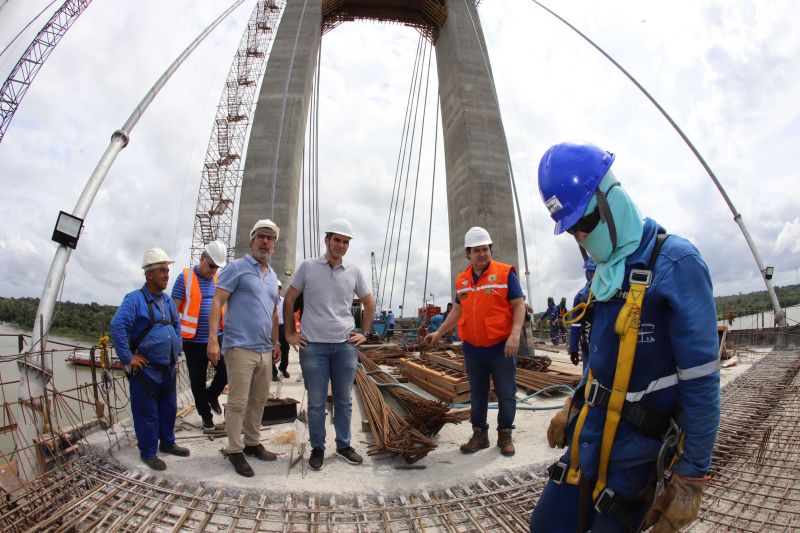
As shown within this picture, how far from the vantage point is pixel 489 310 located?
3496 millimetres

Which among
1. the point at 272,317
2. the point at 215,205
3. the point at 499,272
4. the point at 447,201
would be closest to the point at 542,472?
the point at 499,272

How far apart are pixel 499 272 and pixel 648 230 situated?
87.8 inches

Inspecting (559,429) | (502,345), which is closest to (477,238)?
(502,345)

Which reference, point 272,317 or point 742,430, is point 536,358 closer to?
point 742,430

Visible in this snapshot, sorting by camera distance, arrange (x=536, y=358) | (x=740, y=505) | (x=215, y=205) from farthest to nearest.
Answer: (x=215, y=205) < (x=536, y=358) < (x=740, y=505)

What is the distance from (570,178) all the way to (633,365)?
610mm

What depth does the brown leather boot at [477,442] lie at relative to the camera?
138 inches

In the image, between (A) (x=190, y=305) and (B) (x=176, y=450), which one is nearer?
(B) (x=176, y=450)

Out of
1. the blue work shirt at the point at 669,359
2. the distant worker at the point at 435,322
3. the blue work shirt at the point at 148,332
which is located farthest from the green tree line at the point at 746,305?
the distant worker at the point at 435,322

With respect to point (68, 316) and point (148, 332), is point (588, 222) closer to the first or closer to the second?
point (148, 332)

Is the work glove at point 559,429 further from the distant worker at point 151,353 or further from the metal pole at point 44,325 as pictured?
the metal pole at point 44,325

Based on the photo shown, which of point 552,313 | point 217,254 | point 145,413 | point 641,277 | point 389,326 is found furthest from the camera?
point 389,326

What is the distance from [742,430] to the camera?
11.9ft

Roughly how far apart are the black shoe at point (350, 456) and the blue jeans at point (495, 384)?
1.02m
